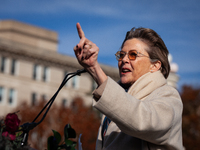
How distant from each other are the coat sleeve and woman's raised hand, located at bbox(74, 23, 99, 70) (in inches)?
6.5

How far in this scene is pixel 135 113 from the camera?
2.77m

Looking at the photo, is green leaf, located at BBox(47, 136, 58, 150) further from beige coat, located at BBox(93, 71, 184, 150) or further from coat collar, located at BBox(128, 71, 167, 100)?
coat collar, located at BBox(128, 71, 167, 100)

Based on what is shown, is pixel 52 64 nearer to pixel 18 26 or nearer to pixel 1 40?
pixel 1 40

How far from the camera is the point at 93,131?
1767 inches

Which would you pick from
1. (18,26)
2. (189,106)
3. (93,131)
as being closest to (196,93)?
(189,106)

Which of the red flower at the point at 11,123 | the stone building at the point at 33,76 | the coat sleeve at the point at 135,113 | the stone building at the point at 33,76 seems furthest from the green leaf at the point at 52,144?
the stone building at the point at 33,76

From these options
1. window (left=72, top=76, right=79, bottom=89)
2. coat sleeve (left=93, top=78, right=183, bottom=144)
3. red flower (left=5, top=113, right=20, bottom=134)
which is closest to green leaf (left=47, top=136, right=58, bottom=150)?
red flower (left=5, top=113, right=20, bottom=134)

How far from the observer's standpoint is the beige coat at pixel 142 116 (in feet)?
9.11

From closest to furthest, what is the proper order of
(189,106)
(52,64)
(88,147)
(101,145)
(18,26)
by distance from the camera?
(101,145), (88,147), (189,106), (52,64), (18,26)

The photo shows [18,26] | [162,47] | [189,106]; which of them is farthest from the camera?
[18,26]

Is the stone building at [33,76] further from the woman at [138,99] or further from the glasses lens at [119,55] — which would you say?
the woman at [138,99]

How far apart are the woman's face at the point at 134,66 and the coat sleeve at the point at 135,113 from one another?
684 millimetres

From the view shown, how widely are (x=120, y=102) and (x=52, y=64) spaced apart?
5554 cm

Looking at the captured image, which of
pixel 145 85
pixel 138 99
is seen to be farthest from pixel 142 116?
pixel 145 85
